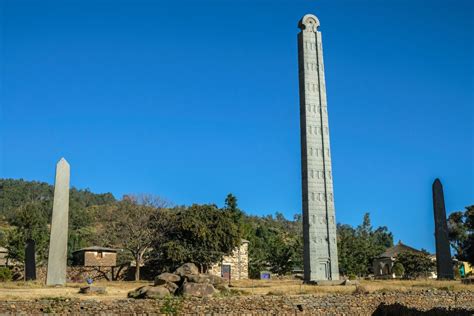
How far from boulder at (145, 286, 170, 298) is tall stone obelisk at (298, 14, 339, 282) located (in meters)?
13.0

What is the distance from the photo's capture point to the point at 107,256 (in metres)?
47.1

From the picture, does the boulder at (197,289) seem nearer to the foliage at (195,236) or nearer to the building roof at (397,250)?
the foliage at (195,236)

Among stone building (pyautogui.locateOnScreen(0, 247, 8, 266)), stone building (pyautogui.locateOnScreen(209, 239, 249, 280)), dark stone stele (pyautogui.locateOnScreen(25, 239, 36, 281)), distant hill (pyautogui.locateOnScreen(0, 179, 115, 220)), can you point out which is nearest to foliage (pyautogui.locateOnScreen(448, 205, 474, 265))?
stone building (pyautogui.locateOnScreen(209, 239, 249, 280))

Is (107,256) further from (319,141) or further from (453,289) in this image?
(453,289)

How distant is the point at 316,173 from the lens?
106 ft

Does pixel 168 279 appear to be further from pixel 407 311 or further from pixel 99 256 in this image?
pixel 99 256

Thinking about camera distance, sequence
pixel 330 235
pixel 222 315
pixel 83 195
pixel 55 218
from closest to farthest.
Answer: pixel 222 315 → pixel 55 218 → pixel 330 235 → pixel 83 195

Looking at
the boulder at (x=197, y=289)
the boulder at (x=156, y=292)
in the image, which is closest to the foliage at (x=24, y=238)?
the boulder at (x=156, y=292)

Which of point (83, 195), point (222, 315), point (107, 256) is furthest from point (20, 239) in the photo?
point (83, 195)

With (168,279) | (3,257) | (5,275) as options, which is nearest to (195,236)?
(5,275)

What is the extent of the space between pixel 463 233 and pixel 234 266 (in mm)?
20757

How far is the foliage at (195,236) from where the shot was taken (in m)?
40.9

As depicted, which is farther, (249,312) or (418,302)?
(418,302)

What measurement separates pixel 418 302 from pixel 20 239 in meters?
37.4
